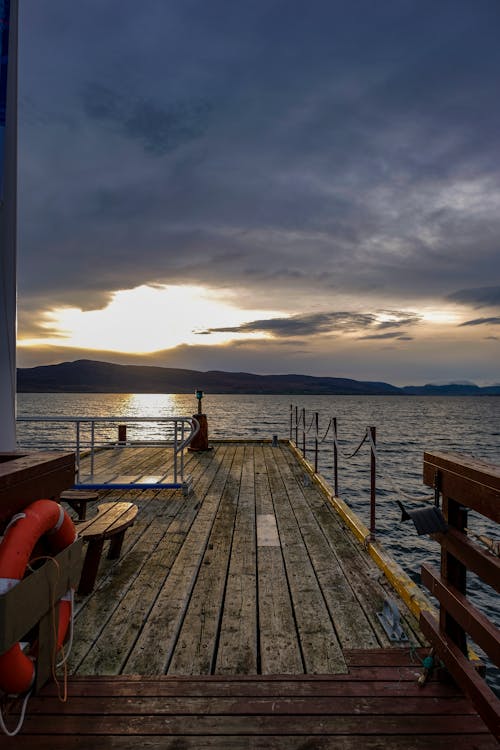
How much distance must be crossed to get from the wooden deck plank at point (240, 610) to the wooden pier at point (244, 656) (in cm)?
1

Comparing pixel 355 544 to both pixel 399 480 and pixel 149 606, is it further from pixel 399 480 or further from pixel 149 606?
pixel 399 480

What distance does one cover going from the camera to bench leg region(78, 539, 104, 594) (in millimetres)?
3742

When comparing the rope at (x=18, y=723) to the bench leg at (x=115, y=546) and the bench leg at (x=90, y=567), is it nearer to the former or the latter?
the bench leg at (x=90, y=567)

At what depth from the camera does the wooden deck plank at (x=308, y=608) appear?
8.79ft

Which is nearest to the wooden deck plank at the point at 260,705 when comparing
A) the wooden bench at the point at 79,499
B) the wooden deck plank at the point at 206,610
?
the wooden deck plank at the point at 206,610

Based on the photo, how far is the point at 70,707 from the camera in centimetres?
217

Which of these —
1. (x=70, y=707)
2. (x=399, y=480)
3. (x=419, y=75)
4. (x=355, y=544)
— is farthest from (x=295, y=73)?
(x=399, y=480)

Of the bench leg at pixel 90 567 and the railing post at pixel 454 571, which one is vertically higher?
the railing post at pixel 454 571

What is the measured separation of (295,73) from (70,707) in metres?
12.7

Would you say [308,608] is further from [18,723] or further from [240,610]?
[18,723]

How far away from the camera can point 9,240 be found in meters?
4.27

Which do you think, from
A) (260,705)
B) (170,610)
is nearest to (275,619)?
(170,610)

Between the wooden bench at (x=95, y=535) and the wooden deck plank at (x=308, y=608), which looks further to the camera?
the wooden bench at (x=95, y=535)

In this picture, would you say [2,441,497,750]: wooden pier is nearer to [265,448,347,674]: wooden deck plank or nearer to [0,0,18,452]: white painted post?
[265,448,347,674]: wooden deck plank
